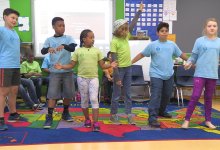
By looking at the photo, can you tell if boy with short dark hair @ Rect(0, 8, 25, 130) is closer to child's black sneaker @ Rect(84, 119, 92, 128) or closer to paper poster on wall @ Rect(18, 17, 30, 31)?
child's black sneaker @ Rect(84, 119, 92, 128)

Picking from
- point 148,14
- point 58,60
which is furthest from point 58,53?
point 148,14

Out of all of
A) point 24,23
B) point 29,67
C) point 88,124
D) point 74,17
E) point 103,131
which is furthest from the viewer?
point 74,17

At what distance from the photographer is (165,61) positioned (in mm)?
4016

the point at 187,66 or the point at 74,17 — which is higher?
the point at 74,17

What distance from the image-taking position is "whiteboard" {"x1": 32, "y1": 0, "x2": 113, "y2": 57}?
6.82 metres

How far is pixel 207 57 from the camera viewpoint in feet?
12.7

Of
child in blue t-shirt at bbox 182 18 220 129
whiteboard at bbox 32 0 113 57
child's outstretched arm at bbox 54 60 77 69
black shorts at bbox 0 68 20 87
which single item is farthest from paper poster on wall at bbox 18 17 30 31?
child in blue t-shirt at bbox 182 18 220 129

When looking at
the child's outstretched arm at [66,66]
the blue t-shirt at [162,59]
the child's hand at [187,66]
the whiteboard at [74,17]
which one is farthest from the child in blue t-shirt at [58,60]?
the whiteboard at [74,17]

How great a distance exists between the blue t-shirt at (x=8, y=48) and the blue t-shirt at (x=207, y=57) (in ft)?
7.95

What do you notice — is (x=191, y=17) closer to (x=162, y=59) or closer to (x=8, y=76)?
(x=162, y=59)

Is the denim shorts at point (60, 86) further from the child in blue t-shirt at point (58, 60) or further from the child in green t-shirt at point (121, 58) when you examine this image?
the child in green t-shirt at point (121, 58)

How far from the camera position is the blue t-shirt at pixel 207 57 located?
3.87 m

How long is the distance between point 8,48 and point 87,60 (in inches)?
41.4

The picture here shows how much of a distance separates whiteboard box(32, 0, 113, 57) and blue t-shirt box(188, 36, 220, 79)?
3.41 metres
